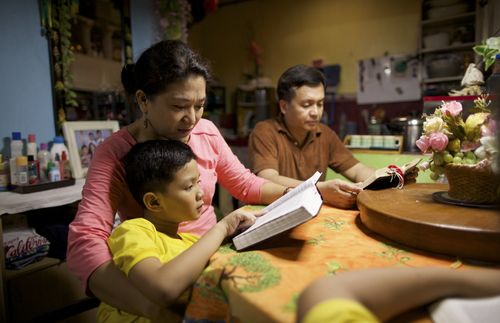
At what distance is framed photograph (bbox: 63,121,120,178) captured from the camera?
2.41 meters

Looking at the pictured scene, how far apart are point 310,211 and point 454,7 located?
3707mm

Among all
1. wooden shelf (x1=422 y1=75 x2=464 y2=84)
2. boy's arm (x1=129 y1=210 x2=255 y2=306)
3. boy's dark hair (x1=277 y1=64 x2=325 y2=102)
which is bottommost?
boy's arm (x1=129 y1=210 x2=255 y2=306)

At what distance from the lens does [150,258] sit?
81cm

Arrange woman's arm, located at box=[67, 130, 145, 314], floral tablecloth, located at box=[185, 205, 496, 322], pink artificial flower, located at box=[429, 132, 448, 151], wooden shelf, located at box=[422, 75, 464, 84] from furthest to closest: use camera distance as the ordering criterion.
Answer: wooden shelf, located at box=[422, 75, 464, 84] → pink artificial flower, located at box=[429, 132, 448, 151] → woman's arm, located at box=[67, 130, 145, 314] → floral tablecloth, located at box=[185, 205, 496, 322]

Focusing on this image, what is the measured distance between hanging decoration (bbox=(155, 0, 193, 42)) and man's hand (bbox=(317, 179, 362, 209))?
2.50m

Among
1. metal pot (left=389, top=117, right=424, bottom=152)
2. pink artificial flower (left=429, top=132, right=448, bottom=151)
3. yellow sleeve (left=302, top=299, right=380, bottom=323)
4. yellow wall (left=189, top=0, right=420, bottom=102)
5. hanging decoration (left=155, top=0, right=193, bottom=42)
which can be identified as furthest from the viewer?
yellow wall (left=189, top=0, right=420, bottom=102)

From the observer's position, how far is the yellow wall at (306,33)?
4.08m

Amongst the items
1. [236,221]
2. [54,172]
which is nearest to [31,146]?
[54,172]

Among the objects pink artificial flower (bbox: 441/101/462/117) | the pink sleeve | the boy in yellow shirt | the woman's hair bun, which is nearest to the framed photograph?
the woman's hair bun

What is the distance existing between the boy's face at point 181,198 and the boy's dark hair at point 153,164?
0.02 meters

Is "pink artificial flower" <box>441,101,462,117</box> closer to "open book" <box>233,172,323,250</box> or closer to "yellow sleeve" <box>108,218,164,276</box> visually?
"open book" <box>233,172,323,250</box>

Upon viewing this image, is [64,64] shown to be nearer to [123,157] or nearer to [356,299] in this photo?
[123,157]

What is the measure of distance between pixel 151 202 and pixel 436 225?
789 millimetres

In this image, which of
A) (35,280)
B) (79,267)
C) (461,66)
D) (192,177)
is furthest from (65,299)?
(461,66)
